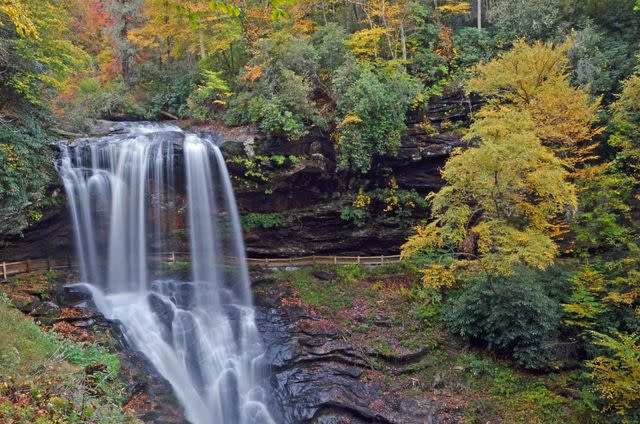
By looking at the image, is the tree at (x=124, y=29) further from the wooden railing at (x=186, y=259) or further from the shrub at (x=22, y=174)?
the wooden railing at (x=186, y=259)

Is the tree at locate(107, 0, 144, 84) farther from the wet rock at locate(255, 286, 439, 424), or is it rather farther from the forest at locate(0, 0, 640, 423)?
the wet rock at locate(255, 286, 439, 424)

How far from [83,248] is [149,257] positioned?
239 centimetres

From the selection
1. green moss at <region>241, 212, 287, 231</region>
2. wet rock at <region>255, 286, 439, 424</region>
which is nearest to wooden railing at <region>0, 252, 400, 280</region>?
green moss at <region>241, 212, 287, 231</region>

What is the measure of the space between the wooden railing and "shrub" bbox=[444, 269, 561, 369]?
5.92 meters

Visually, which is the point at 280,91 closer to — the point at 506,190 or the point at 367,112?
the point at 367,112

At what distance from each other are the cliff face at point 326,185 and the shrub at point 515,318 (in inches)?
242

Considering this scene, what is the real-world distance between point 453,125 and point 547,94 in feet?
14.9

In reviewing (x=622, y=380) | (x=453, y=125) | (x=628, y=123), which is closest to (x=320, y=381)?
(x=622, y=380)

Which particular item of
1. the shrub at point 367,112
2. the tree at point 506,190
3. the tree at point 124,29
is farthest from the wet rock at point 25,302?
the tree at point 124,29

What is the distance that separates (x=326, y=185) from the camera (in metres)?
18.4

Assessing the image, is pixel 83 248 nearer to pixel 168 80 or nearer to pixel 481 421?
pixel 168 80

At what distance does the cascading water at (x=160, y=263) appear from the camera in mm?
12539

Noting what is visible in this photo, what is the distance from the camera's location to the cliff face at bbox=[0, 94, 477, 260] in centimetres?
1728

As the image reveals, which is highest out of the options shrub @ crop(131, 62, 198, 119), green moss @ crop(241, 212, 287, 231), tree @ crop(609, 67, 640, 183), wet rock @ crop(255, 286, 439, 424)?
shrub @ crop(131, 62, 198, 119)
